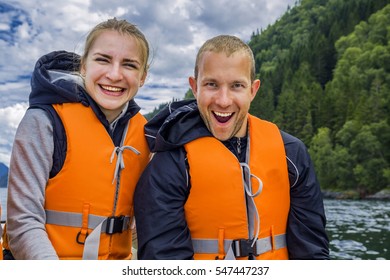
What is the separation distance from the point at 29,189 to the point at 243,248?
1.17 meters

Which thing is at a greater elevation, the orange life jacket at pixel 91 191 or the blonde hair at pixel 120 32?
the blonde hair at pixel 120 32

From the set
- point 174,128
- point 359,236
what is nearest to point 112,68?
point 174,128

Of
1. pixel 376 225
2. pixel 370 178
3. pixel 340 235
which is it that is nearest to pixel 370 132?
pixel 370 178

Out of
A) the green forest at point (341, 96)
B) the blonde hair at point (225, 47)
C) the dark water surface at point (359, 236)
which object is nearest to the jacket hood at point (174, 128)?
the blonde hair at point (225, 47)

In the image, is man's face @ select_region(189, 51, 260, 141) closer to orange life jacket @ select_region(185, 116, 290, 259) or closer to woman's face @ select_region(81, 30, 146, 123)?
orange life jacket @ select_region(185, 116, 290, 259)

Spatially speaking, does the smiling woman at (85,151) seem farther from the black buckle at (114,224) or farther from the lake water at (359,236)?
the lake water at (359,236)

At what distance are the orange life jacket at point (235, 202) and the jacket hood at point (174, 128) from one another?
0.06 m

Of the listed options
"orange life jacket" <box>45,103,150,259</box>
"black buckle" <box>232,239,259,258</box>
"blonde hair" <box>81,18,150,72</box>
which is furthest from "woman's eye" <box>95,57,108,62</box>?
"black buckle" <box>232,239,259,258</box>

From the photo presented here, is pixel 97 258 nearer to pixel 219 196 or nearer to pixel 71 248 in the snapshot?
pixel 71 248

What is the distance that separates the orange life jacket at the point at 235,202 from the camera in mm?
2672

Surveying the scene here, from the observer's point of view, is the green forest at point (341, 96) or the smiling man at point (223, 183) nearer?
the smiling man at point (223, 183)

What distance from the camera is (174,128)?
9.05ft

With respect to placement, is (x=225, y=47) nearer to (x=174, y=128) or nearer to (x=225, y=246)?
(x=174, y=128)

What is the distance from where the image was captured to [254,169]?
278 cm
